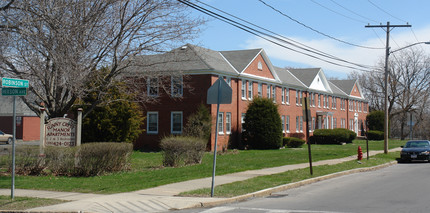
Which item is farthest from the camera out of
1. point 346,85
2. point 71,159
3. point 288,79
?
point 346,85

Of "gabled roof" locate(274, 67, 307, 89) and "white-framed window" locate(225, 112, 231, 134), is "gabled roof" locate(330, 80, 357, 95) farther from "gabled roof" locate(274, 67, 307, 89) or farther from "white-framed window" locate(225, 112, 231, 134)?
"white-framed window" locate(225, 112, 231, 134)

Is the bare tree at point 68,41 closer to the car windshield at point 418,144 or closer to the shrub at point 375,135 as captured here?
the car windshield at point 418,144

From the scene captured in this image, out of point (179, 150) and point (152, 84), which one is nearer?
point (179, 150)

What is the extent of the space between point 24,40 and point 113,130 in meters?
13.4

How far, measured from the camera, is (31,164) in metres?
16.4

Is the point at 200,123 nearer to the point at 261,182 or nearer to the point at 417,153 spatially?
the point at 417,153

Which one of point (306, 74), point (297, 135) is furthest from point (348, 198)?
point (306, 74)

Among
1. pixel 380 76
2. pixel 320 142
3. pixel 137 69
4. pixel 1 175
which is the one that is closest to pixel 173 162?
pixel 137 69

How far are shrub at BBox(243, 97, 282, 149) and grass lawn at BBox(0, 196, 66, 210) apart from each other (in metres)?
25.5

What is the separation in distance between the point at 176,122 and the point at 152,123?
2.10 meters

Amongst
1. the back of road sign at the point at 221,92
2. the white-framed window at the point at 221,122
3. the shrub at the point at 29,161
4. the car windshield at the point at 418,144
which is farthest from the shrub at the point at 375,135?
the back of road sign at the point at 221,92

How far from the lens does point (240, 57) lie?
127 feet

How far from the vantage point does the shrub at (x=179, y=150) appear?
19.5m

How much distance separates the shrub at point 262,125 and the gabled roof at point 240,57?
3.00 metres
